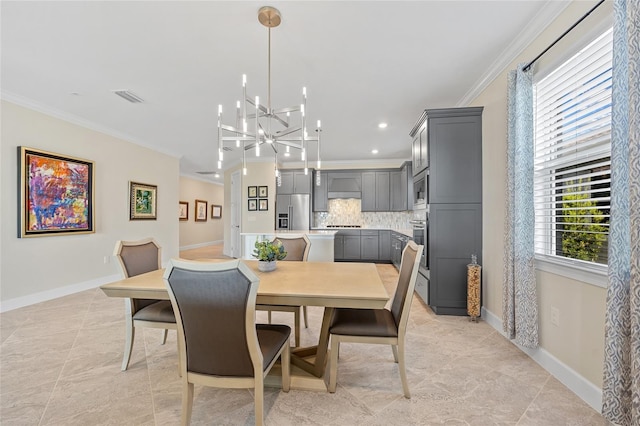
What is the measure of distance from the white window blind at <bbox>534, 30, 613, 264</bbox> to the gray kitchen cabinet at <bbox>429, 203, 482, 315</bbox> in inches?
35.5

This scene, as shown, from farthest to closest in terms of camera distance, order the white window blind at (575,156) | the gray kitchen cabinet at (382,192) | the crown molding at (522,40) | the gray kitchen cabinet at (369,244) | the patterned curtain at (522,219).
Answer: the gray kitchen cabinet at (382,192), the gray kitchen cabinet at (369,244), the patterned curtain at (522,219), the crown molding at (522,40), the white window blind at (575,156)

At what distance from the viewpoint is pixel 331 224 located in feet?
24.2

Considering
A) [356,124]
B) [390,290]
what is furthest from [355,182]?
[390,290]

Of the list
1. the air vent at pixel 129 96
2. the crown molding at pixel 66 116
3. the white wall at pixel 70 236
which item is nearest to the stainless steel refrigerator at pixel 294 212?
the white wall at pixel 70 236

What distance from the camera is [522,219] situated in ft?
7.37

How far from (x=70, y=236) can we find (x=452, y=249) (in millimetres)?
5365

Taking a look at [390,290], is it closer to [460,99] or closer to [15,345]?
[460,99]

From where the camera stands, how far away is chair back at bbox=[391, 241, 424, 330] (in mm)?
1788

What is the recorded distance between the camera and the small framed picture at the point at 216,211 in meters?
10.7

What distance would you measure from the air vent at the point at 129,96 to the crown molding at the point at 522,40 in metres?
4.09

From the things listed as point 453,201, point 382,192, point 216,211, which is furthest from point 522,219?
point 216,211

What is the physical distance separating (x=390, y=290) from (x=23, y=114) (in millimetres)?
5593

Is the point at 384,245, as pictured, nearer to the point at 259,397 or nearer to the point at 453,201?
the point at 453,201

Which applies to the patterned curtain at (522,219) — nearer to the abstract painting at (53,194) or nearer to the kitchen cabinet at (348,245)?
the kitchen cabinet at (348,245)
